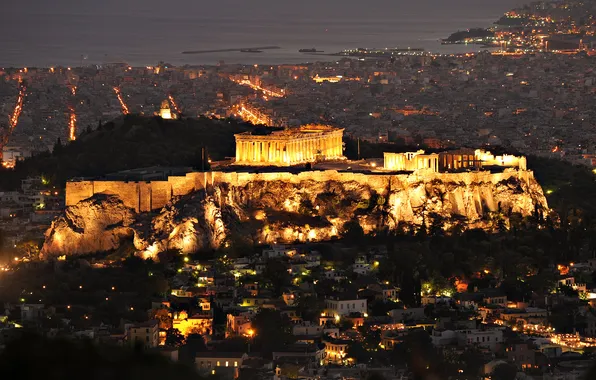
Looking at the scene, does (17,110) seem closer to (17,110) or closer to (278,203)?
(17,110)

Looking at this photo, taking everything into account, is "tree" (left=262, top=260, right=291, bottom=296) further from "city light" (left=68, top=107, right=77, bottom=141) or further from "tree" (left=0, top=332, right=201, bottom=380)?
"city light" (left=68, top=107, right=77, bottom=141)

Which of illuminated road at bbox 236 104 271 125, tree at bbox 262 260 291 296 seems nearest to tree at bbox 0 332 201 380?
tree at bbox 262 260 291 296

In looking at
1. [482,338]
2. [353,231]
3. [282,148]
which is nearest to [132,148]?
[282,148]

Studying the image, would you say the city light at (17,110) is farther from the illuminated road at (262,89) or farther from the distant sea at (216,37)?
the distant sea at (216,37)

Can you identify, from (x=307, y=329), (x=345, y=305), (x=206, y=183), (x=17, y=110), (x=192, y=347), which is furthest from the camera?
(x=17, y=110)

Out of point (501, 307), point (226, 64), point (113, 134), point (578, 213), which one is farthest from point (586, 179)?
point (226, 64)

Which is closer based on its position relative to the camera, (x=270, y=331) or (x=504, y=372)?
(x=504, y=372)

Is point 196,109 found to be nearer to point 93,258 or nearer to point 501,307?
point 93,258
